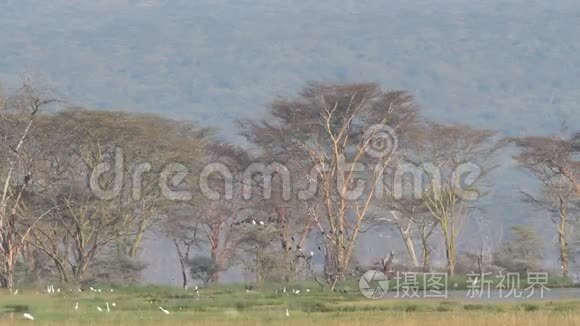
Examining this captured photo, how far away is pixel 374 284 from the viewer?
41.7 meters

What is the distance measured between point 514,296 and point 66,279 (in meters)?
16.5

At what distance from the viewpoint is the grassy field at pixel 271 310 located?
23.3 meters

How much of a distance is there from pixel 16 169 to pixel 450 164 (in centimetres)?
1963

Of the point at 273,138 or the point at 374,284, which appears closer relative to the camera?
the point at 374,284

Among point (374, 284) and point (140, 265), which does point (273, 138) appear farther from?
point (374, 284)

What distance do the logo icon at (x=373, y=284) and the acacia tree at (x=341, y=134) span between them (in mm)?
979

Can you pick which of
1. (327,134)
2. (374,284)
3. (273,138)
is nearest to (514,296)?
(374,284)

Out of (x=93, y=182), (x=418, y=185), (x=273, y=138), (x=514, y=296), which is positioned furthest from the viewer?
(x=418, y=185)

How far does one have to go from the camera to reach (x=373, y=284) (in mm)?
41750
